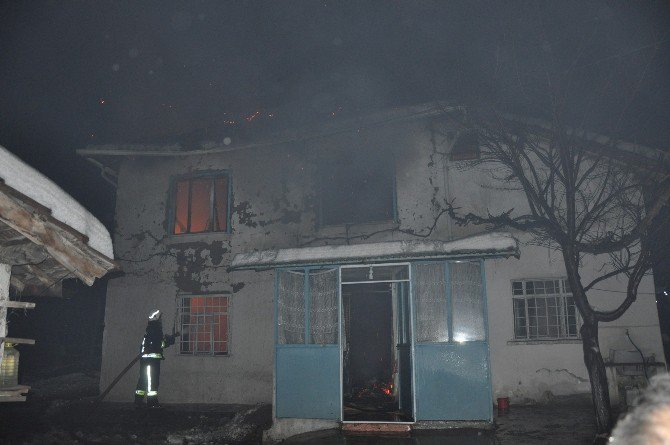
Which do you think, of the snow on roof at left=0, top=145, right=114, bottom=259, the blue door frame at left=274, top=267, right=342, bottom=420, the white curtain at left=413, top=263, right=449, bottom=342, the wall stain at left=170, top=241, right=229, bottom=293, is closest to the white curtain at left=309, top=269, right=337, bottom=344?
the blue door frame at left=274, top=267, right=342, bottom=420

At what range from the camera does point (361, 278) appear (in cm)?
1118

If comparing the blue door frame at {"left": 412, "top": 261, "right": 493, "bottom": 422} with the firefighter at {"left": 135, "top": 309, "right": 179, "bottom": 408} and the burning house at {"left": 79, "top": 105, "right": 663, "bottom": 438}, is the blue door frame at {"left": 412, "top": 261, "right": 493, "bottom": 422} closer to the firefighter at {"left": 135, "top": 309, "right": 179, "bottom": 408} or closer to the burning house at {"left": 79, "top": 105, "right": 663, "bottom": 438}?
the burning house at {"left": 79, "top": 105, "right": 663, "bottom": 438}

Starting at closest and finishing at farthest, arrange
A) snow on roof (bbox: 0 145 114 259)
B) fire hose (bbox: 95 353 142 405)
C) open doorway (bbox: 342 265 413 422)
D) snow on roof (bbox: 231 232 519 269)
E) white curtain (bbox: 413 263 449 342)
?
1. snow on roof (bbox: 0 145 114 259)
2. snow on roof (bbox: 231 232 519 269)
3. white curtain (bbox: 413 263 449 342)
4. open doorway (bbox: 342 265 413 422)
5. fire hose (bbox: 95 353 142 405)

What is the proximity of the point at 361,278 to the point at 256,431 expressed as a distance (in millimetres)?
4081

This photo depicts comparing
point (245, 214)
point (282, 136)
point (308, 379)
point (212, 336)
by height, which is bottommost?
point (308, 379)

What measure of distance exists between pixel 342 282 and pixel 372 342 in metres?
4.28

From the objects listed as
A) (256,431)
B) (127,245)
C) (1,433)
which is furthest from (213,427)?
(127,245)

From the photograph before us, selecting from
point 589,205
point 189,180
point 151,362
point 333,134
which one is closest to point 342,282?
point 333,134

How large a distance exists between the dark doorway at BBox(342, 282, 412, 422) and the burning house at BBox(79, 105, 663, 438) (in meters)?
0.06

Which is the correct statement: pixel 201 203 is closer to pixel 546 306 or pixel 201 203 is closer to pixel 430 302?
pixel 430 302

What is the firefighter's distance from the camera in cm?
1098

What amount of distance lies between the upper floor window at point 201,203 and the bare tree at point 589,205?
20.4 ft

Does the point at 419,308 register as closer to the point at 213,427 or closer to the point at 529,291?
the point at 529,291

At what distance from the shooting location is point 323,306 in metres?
9.52
